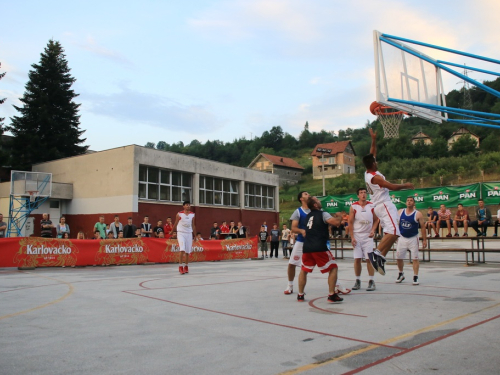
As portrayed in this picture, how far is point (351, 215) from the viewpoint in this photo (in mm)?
9266

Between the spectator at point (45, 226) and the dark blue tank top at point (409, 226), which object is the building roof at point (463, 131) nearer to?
the dark blue tank top at point (409, 226)

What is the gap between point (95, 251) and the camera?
16641mm

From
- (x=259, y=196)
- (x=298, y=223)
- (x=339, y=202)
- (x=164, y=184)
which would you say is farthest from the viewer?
(x=259, y=196)

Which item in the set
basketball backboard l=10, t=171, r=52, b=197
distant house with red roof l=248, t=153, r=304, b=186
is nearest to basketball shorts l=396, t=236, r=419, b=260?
Result: basketball backboard l=10, t=171, r=52, b=197

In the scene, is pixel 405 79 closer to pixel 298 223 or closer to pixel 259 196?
pixel 298 223

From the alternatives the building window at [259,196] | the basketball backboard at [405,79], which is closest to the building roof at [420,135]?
the building window at [259,196]

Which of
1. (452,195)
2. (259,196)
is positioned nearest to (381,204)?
(452,195)

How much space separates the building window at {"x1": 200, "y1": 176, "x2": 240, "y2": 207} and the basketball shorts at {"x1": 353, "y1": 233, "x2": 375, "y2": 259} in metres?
25.8

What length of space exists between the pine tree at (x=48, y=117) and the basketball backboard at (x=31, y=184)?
19.0 m

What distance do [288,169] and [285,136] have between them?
51.6 metres

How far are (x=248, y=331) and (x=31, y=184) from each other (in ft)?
90.5

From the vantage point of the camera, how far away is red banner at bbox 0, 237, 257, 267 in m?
14.9

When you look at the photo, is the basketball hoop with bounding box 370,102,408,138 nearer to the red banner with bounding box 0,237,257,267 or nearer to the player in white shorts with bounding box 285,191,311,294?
the player in white shorts with bounding box 285,191,311,294

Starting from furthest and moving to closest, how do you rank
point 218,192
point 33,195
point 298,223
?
point 218,192 < point 33,195 < point 298,223
